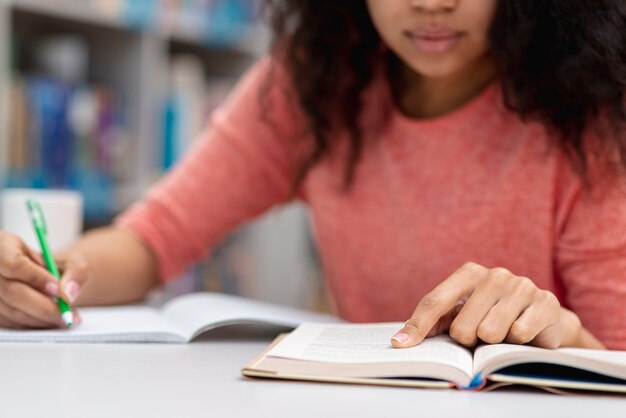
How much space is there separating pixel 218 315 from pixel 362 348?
279mm

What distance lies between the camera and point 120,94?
6.94 feet

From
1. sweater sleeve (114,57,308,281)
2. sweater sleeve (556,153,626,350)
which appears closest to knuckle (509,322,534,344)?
sweater sleeve (556,153,626,350)

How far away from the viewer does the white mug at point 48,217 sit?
1.20 m

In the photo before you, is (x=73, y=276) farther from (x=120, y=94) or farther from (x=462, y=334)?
(x=120, y=94)

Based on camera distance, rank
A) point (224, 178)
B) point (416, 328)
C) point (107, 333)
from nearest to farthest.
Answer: point (416, 328) < point (107, 333) < point (224, 178)

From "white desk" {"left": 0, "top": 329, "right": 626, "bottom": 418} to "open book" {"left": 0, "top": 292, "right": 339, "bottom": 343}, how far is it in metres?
0.10

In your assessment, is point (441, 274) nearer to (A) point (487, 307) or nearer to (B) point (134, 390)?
(A) point (487, 307)

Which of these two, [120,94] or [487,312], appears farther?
[120,94]

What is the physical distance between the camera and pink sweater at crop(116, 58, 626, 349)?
103 centimetres

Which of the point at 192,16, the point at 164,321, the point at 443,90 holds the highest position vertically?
the point at 192,16

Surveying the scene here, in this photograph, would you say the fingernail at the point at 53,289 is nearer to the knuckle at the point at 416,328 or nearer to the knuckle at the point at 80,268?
the knuckle at the point at 80,268

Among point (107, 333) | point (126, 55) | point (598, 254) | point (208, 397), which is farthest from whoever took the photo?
point (126, 55)

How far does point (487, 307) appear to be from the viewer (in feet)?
2.52

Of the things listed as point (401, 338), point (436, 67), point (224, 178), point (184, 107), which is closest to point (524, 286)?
point (401, 338)
